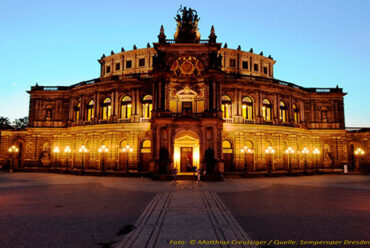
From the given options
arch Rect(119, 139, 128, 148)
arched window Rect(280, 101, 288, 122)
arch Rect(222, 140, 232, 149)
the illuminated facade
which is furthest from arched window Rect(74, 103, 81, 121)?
arched window Rect(280, 101, 288, 122)

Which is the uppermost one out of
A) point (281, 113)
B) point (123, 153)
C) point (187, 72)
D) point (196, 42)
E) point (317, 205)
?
point (196, 42)

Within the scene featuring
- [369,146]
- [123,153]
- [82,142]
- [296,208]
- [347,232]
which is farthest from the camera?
[369,146]

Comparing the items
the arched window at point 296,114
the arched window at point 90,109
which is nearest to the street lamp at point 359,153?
the arched window at point 296,114

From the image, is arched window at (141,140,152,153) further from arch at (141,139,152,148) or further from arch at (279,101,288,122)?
arch at (279,101,288,122)

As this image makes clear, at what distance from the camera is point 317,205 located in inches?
534

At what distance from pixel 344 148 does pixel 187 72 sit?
30.2 m

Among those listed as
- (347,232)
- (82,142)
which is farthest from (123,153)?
(347,232)

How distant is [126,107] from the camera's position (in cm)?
3578

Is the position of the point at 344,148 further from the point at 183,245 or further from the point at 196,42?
the point at 183,245

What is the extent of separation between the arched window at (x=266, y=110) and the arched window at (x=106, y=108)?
971 inches

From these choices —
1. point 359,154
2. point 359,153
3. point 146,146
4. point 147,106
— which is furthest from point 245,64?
point 359,154

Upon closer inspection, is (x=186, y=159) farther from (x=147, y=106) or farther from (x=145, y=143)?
(x=147, y=106)

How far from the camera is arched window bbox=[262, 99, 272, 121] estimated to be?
3581 cm

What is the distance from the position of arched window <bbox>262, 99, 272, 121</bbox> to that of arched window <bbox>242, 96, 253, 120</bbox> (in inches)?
89.4
